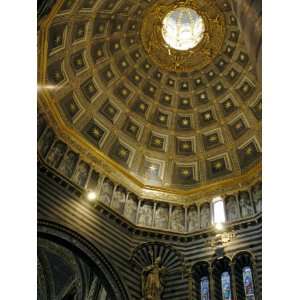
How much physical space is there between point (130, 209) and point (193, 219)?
3224mm

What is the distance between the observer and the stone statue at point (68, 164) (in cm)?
2205

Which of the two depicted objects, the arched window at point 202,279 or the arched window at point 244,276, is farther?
the arched window at point 202,279

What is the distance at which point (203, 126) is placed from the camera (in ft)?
88.5

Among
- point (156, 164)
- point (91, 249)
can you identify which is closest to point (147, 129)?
point (156, 164)

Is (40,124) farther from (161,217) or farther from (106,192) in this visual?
(161,217)

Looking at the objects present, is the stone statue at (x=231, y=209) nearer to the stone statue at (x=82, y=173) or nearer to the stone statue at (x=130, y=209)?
the stone statue at (x=130, y=209)

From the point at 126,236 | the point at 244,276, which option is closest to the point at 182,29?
the point at 126,236

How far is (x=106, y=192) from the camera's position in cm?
2288

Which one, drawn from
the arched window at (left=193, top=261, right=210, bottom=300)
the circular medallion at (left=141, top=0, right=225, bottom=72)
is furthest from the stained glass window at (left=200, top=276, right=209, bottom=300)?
the circular medallion at (left=141, top=0, right=225, bottom=72)

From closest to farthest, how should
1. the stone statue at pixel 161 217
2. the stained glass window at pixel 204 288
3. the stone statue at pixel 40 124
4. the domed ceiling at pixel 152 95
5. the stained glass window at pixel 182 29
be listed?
the stained glass window at pixel 204 288 → the stone statue at pixel 40 124 → the stone statue at pixel 161 217 → the domed ceiling at pixel 152 95 → the stained glass window at pixel 182 29

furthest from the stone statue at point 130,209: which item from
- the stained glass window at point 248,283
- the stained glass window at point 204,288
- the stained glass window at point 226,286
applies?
the stained glass window at point 248,283

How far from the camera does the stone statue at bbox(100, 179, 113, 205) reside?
883 inches

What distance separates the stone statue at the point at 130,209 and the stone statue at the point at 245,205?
5.32 m

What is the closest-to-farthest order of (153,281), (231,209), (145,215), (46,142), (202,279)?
(153,281), (202,279), (46,142), (231,209), (145,215)
